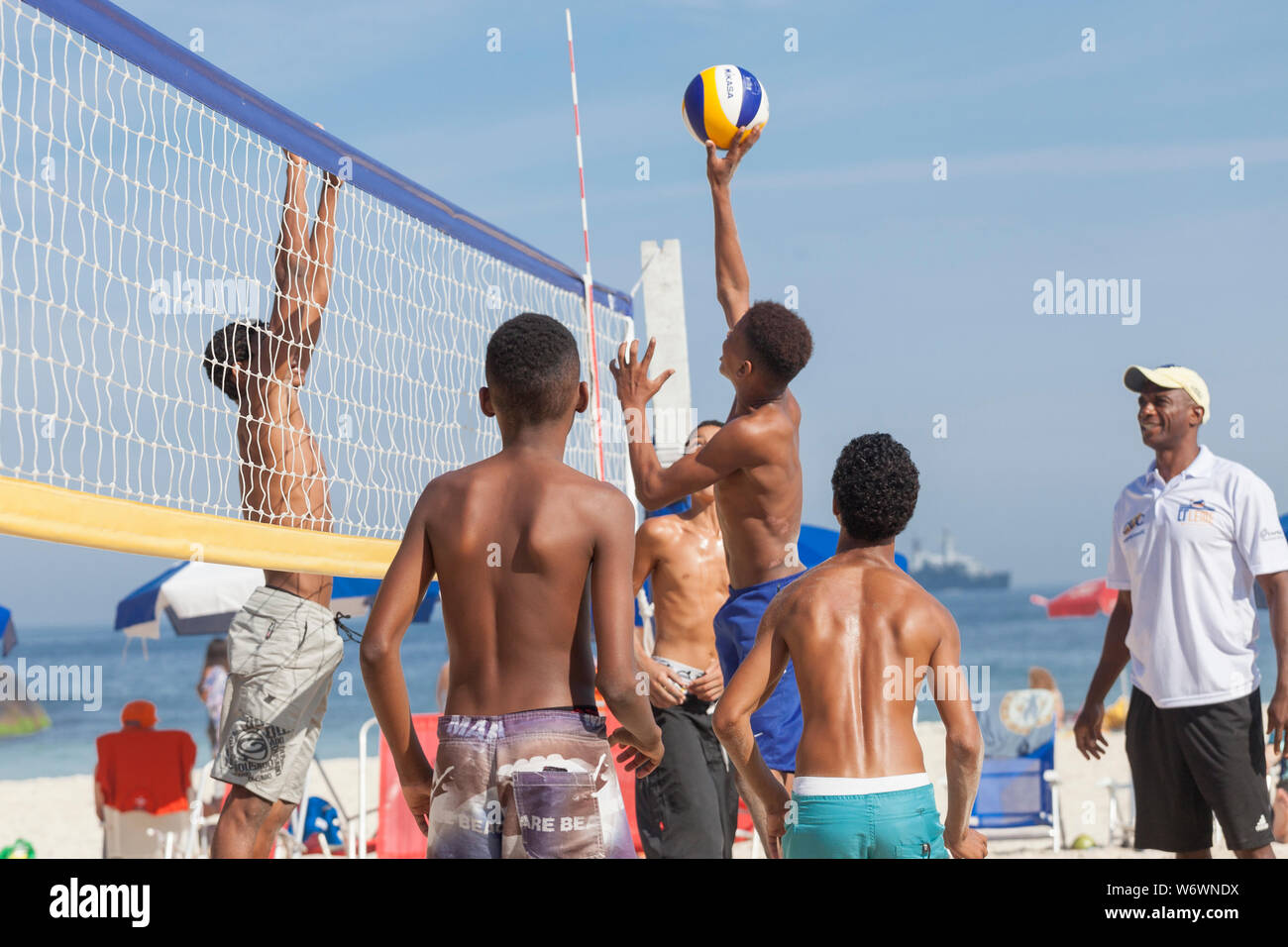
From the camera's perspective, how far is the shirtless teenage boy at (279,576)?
4.35 meters

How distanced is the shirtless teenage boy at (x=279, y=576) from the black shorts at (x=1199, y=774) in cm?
290

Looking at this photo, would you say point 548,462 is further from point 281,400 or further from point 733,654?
point 281,400

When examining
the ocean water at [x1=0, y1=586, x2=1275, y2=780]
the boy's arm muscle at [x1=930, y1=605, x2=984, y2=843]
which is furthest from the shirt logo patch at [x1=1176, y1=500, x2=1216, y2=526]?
the ocean water at [x1=0, y1=586, x2=1275, y2=780]

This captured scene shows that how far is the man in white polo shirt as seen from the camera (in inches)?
175

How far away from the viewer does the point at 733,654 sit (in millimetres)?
4418

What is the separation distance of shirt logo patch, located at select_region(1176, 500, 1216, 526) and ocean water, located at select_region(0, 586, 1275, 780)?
18.2 metres

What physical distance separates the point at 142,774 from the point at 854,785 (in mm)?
5871

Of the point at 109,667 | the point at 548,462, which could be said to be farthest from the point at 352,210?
the point at 109,667

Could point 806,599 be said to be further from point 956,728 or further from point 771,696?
point 771,696

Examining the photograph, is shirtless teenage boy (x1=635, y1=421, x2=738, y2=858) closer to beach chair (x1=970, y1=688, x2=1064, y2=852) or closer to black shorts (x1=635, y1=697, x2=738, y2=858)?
black shorts (x1=635, y1=697, x2=738, y2=858)

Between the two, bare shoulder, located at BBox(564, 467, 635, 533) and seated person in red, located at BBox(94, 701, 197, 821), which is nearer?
bare shoulder, located at BBox(564, 467, 635, 533)

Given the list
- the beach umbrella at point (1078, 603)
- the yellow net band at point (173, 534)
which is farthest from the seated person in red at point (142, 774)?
the beach umbrella at point (1078, 603)

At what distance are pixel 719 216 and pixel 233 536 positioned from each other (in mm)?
2185

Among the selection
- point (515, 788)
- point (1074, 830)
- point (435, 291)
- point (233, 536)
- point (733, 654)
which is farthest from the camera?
point (1074, 830)
